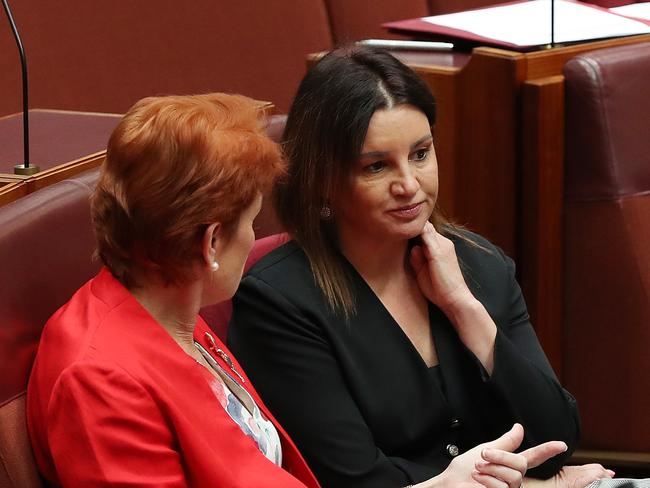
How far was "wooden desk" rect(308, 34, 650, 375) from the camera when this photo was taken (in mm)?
1106

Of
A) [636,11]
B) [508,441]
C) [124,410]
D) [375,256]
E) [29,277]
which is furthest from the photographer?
[636,11]

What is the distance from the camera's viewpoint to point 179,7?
157 cm

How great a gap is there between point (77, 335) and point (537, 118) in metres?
0.61

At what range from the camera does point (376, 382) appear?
884 millimetres

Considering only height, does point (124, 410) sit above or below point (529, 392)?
above

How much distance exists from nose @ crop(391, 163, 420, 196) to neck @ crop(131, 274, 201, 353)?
23 cm

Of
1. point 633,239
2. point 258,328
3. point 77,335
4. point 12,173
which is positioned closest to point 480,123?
point 633,239

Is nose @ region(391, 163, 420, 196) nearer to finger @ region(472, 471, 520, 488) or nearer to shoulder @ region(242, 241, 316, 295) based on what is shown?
shoulder @ region(242, 241, 316, 295)

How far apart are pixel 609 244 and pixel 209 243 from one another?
23.3 inches

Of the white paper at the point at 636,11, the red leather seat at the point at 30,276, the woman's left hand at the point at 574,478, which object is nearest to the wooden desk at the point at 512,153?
the white paper at the point at 636,11

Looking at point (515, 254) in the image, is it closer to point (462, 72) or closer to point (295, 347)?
point (462, 72)

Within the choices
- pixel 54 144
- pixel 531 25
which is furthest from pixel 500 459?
pixel 531 25

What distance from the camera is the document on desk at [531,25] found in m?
1.16

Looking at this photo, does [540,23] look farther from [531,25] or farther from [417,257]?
[417,257]
